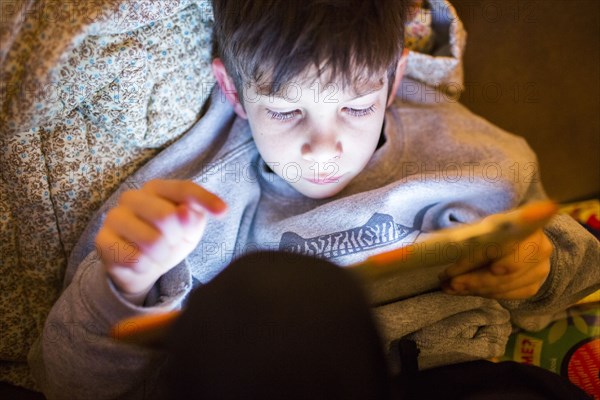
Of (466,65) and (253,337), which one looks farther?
(466,65)

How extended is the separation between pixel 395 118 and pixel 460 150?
13 cm

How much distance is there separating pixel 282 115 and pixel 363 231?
22cm

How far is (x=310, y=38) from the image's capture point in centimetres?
63

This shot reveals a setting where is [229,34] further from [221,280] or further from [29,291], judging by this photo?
[29,291]

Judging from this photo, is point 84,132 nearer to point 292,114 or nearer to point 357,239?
point 292,114

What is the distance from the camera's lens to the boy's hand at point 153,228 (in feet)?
1.85

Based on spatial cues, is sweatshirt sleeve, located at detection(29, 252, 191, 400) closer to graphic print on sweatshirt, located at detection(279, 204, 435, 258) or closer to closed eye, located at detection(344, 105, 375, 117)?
graphic print on sweatshirt, located at detection(279, 204, 435, 258)

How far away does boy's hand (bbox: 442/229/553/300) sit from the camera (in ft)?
2.30

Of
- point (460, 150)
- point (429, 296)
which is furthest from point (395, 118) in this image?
point (429, 296)

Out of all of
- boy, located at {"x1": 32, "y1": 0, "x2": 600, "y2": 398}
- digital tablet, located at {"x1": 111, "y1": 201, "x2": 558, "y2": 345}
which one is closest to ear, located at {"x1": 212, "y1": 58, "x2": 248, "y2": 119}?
boy, located at {"x1": 32, "y1": 0, "x2": 600, "y2": 398}

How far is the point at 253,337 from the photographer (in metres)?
0.48

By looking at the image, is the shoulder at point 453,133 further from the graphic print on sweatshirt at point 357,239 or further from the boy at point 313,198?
the graphic print on sweatshirt at point 357,239

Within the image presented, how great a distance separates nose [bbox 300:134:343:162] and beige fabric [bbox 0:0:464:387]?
23 cm

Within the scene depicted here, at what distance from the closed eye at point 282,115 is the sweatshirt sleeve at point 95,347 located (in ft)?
0.85
